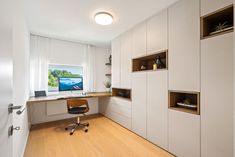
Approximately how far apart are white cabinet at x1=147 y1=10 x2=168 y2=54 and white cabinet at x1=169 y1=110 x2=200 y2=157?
1144mm

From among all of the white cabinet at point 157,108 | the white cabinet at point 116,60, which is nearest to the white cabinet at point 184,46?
the white cabinet at point 157,108

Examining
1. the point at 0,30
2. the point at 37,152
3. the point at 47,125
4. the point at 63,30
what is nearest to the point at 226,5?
the point at 0,30

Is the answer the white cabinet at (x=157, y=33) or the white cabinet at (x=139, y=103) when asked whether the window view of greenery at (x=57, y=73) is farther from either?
the white cabinet at (x=157, y=33)

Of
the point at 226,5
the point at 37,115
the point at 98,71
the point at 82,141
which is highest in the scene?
the point at 226,5

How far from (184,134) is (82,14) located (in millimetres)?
2582

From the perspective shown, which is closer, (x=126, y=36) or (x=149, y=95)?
(x=149, y=95)

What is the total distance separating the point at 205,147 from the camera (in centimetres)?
160

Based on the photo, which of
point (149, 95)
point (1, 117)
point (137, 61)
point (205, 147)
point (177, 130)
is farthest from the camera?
point (137, 61)

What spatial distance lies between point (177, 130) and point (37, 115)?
11.2 ft

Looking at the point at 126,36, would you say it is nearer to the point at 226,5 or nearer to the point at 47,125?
the point at 226,5

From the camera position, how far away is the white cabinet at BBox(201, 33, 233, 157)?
1.39m

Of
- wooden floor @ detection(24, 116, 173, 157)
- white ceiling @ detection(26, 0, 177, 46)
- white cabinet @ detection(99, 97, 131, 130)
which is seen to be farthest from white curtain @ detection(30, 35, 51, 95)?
white cabinet @ detection(99, 97, 131, 130)

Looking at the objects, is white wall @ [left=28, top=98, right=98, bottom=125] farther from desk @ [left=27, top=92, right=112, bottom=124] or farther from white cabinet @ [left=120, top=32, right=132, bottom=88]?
white cabinet @ [left=120, top=32, right=132, bottom=88]

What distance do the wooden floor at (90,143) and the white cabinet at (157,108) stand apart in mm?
178
